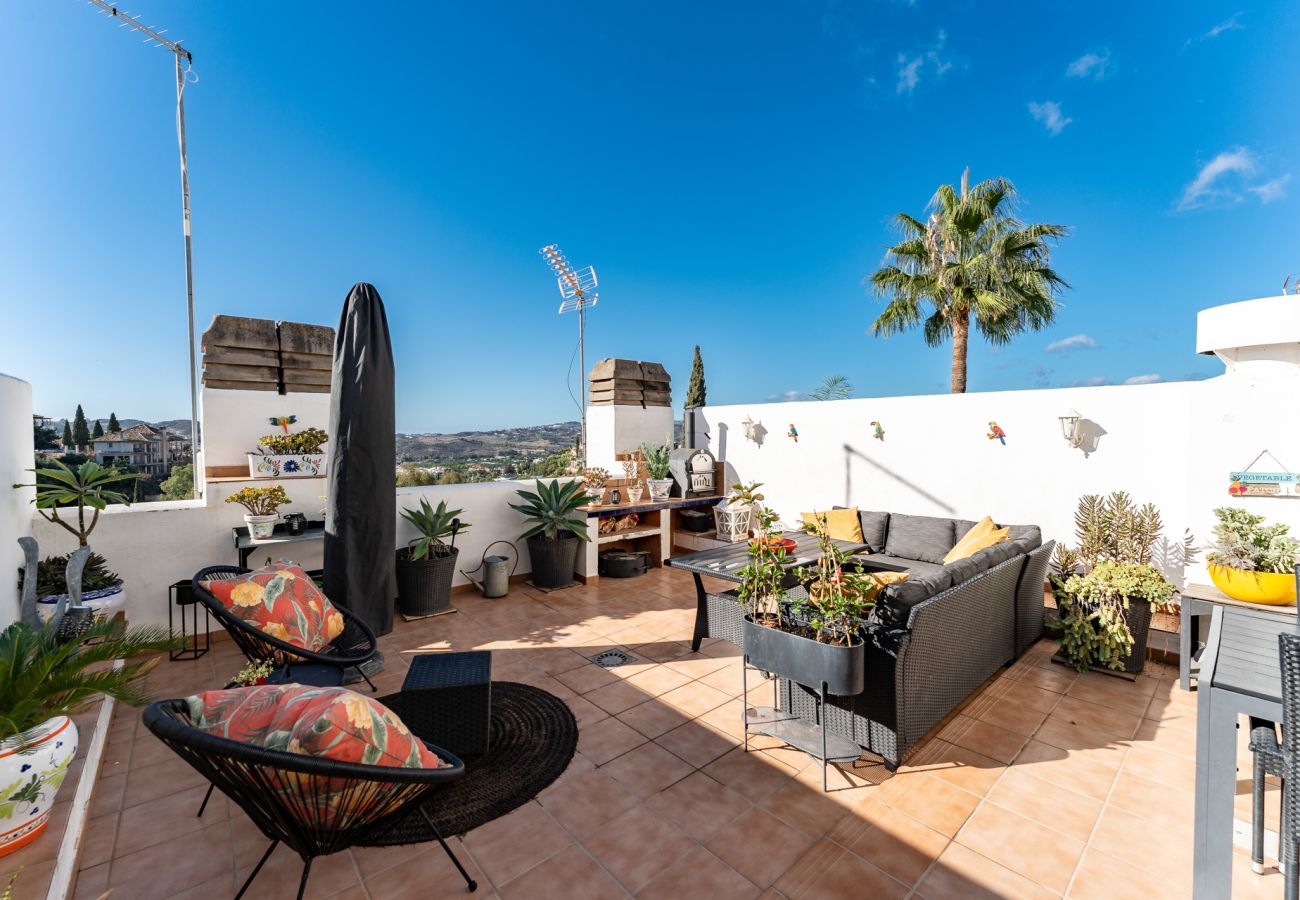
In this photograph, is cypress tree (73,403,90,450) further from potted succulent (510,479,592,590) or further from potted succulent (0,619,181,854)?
potted succulent (510,479,592,590)

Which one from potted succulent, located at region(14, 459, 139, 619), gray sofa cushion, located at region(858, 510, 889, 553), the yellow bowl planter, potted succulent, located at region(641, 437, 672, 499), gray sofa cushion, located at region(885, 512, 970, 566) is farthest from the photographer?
potted succulent, located at region(641, 437, 672, 499)

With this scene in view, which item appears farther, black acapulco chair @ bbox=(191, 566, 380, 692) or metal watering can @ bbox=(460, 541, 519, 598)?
metal watering can @ bbox=(460, 541, 519, 598)

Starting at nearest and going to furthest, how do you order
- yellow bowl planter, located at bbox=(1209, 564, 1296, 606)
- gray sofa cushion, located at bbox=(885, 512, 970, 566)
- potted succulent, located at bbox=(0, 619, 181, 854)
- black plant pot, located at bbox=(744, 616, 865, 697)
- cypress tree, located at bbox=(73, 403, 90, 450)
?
potted succulent, located at bbox=(0, 619, 181, 854), black plant pot, located at bbox=(744, 616, 865, 697), yellow bowl planter, located at bbox=(1209, 564, 1296, 606), cypress tree, located at bbox=(73, 403, 90, 450), gray sofa cushion, located at bbox=(885, 512, 970, 566)

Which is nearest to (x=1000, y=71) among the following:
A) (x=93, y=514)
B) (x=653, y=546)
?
(x=653, y=546)

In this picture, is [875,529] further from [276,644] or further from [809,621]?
[276,644]

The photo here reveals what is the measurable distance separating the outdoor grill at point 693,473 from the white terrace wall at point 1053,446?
1.00 ft

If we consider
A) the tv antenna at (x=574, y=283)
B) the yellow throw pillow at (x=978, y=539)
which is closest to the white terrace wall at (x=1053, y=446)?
the yellow throw pillow at (x=978, y=539)

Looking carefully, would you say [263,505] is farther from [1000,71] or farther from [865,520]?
[1000,71]

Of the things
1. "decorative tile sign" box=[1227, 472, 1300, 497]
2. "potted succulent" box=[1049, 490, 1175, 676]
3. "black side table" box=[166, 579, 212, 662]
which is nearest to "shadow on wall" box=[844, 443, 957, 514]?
"potted succulent" box=[1049, 490, 1175, 676]

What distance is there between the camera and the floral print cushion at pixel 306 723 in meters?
1.49

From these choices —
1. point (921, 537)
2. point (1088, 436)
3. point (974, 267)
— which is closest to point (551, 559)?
point (921, 537)

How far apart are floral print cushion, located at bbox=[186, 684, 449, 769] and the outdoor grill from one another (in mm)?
5852

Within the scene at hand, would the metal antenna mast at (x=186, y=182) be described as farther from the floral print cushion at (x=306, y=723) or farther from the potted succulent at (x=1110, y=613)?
the potted succulent at (x=1110, y=613)

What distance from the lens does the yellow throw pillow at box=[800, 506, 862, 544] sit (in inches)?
229
